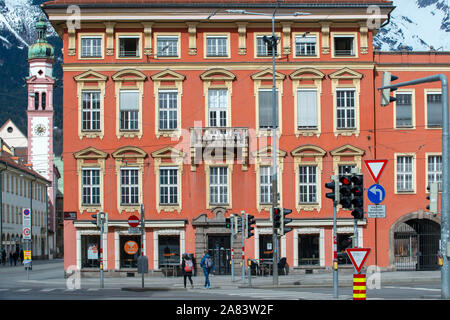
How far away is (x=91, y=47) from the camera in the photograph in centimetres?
4666

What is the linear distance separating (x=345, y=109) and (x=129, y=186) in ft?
42.8

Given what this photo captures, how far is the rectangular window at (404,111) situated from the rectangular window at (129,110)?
14908 millimetres

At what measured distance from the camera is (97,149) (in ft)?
152

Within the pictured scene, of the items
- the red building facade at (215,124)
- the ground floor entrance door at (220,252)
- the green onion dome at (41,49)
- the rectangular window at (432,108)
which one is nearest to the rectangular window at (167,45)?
the red building facade at (215,124)

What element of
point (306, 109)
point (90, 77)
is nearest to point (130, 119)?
point (90, 77)

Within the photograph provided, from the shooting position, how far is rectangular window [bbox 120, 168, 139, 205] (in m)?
46.4

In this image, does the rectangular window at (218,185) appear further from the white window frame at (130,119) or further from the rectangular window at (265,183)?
the white window frame at (130,119)

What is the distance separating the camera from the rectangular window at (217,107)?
46.6m
